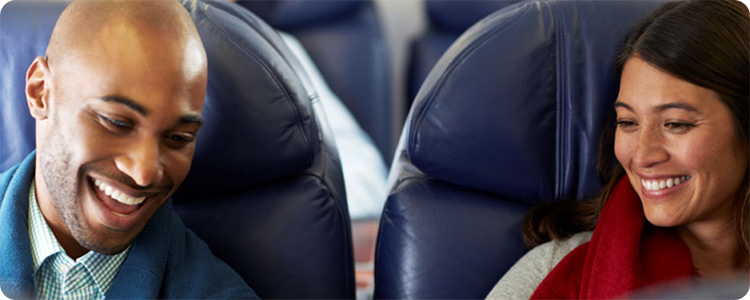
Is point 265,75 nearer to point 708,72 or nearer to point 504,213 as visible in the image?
point 504,213

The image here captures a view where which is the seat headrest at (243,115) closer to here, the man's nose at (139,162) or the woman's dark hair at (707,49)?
the man's nose at (139,162)

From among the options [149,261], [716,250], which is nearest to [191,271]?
[149,261]

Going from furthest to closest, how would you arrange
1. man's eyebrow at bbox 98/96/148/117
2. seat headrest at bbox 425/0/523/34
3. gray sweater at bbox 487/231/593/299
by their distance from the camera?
1. seat headrest at bbox 425/0/523/34
2. gray sweater at bbox 487/231/593/299
3. man's eyebrow at bbox 98/96/148/117

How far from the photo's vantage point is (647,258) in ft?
3.92

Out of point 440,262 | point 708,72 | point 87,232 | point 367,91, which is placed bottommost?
point 367,91

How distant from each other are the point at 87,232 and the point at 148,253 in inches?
4.3

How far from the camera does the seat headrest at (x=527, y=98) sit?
128 cm

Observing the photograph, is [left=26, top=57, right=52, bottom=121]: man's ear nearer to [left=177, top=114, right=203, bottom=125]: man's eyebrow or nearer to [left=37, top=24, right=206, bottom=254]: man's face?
[left=37, top=24, right=206, bottom=254]: man's face

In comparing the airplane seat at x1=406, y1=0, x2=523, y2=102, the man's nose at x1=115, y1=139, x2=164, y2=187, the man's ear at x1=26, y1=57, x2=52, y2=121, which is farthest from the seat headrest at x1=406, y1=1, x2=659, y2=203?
the airplane seat at x1=406, y1=0, x2=523, y2=102

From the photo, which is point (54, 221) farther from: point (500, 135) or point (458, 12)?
point (458, 12)

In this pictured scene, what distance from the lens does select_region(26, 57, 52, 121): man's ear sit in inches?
41.1

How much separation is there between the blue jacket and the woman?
1.47ft

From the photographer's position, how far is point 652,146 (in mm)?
1086

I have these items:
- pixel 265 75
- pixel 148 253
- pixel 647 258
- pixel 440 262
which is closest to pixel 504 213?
pixel 440 262
